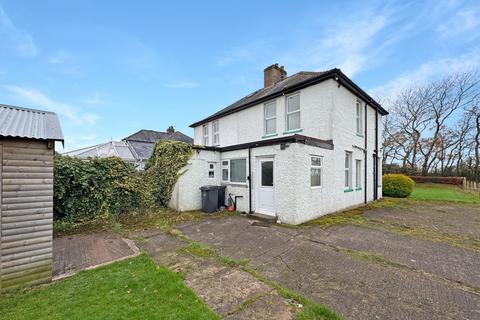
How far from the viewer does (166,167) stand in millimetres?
10180

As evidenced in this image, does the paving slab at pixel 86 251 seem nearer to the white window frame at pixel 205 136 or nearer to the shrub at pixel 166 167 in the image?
the shrub at pixel 166 167

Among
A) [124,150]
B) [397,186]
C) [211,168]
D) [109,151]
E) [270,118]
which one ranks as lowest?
[397,186]

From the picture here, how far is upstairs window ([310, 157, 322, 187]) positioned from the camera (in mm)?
8209

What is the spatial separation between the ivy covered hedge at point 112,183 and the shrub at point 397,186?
14.5 m

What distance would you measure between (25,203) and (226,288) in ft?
12.1

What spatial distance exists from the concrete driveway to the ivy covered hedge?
336 cm

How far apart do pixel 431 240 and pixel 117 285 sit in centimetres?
796

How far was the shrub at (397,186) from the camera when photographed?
48.5 feet

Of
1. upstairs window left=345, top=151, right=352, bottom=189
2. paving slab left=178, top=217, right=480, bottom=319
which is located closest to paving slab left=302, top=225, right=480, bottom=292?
paving slab left=178, top=217, right=480, bottom=319

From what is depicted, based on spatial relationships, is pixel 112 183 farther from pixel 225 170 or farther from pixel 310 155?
pixel 310 155

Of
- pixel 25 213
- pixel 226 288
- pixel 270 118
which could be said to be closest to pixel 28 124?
pixel 25 213

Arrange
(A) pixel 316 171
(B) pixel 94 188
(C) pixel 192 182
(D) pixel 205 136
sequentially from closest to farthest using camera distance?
(B) pixel 94 188 < (A) pixel 316 171 < (C) pixel 192 182 < (D) pixel 205 136

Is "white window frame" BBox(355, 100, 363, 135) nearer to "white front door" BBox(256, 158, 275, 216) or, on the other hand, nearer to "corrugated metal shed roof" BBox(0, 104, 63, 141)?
"white front door" BBox(256, 158, 275, 216)

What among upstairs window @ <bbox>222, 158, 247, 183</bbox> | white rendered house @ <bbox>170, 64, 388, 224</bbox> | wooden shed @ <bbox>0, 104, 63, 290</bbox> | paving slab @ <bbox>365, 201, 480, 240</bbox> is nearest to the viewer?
wooden shed @ <bbox>0, 104, 63, 290</bbox>
